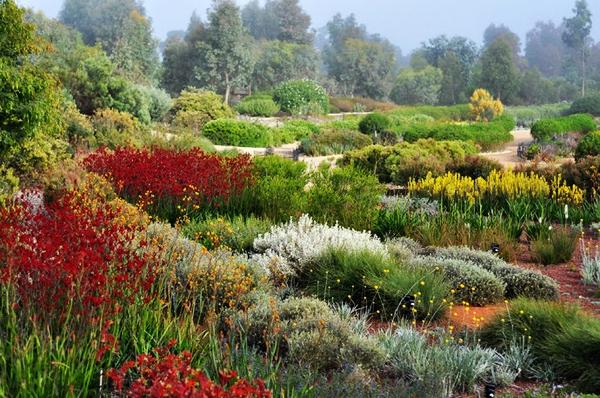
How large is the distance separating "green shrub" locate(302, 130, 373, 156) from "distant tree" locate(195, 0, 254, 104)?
2399 cm

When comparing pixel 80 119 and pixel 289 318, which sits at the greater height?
pixel 80 119

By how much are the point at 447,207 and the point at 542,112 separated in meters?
41.9

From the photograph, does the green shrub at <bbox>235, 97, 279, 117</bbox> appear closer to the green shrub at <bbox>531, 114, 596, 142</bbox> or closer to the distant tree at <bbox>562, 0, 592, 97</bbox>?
the green shrub at <bbox>531, 114, 596, 142</bbox>

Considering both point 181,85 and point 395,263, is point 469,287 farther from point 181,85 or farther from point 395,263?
point 181,85

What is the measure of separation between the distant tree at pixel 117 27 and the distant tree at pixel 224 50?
5.10 m

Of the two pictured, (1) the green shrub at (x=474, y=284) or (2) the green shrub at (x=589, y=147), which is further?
(2) the green shrub at (x=589, y=147)

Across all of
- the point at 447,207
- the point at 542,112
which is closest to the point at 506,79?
the point at 542,112

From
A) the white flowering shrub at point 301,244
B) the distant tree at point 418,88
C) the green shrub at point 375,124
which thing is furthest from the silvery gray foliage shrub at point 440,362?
the distant tree at point 418,88

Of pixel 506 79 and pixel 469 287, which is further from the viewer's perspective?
pixel 506 79

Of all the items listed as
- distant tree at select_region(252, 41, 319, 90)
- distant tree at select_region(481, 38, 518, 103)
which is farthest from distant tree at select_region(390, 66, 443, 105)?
distant tree at select_region(252, 41, 319, 90)

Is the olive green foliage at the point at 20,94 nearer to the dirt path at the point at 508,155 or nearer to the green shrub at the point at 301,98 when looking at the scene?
the dirt path at the point at 508,155

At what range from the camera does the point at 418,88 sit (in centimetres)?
6106

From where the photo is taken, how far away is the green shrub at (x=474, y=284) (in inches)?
276

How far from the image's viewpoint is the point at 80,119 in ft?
59.8
